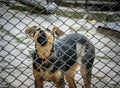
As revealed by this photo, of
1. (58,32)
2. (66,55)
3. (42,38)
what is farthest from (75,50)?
(42,38)

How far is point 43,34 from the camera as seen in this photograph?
530cm

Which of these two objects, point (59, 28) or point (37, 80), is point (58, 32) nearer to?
point (37, 80)

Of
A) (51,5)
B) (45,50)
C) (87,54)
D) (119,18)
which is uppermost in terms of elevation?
(45,50)

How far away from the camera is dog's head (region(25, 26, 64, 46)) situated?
207 inches

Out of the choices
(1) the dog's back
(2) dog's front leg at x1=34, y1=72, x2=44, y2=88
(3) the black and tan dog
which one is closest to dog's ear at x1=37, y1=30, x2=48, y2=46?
(3) the black and tan dog

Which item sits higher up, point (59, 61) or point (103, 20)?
point (59, 61)

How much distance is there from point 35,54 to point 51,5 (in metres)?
5.33

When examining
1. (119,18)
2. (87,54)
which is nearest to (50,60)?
(87,54)

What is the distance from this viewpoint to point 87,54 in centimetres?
587

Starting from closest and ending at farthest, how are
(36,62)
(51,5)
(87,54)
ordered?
(36,62) → (87,54) → (51,5)

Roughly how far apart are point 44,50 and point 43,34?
0.90 feet

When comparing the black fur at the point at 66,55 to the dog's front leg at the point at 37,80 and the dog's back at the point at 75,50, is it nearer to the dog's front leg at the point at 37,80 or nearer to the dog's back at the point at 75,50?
the dog's back at the point at 75,50

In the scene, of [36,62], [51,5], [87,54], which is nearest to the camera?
[36,62]

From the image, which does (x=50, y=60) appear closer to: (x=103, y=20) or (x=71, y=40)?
(x=71, y=40)
